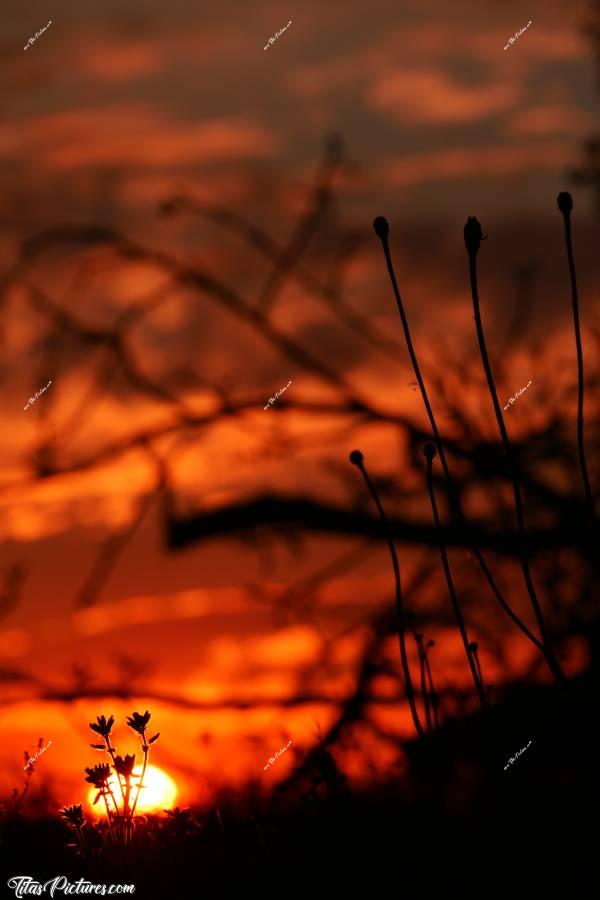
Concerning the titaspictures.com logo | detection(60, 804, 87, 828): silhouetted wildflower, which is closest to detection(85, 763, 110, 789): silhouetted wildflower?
detection(60, 804, 87, 828): silhouetted wildflower

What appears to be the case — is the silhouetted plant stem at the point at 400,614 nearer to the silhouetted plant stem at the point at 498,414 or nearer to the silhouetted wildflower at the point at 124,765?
the silhouetted plant stem at the point at 498,414

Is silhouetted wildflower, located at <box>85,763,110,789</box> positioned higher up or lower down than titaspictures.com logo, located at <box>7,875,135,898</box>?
higher up

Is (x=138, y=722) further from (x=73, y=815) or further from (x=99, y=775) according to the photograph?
(x=73, y=815)

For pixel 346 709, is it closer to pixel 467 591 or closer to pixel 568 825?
pixel 467 591

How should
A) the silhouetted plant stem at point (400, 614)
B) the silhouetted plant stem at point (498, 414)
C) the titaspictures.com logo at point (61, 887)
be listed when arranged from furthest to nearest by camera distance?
1. the titaspictures.com logo at point (61, 887)
2. the silhouetted plant stem at point (400, 614)
3. the silhouetted plant stem at point (498, 414)

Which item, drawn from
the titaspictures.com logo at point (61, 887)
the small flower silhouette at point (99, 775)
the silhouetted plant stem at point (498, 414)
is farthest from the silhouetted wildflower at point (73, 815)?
the silhouetted plant stem at point (498, 414)

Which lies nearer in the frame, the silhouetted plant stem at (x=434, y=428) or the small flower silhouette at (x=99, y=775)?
the silhouetted plant stem at (x=434, y=428)

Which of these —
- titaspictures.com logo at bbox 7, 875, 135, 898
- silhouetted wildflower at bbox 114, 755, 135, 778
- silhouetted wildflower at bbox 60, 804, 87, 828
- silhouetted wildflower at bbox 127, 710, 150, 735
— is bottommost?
titaspictures.com logo at bbox 7, 875, 135, 898

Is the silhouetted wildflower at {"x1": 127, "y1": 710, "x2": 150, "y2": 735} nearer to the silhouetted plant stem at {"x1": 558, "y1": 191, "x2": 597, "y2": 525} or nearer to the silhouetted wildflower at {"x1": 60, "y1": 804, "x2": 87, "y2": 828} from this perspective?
the silhouetted wildflower at {"x1": 60, "y1": 804, "x2": 87, "y2": 828}
